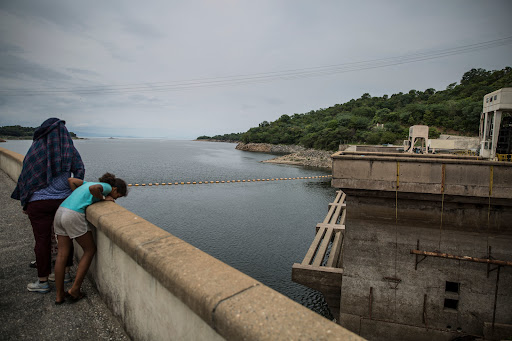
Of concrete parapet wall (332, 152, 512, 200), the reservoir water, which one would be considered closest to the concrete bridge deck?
concrete parapet wall (332, 152, 512, 200)

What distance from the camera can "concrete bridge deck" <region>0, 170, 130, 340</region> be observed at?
2590mm

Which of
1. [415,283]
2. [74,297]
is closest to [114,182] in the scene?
[74,297]

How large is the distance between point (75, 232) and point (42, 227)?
569 millimetres

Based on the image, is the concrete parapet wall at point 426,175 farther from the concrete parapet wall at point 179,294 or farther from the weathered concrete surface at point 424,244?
the concrete parapet wall at point 179,294

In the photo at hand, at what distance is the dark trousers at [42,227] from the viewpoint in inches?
127

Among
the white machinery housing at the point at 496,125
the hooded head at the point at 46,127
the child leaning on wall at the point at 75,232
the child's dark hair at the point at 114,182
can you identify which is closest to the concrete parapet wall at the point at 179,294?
the child leaning on wall at the point at 75,232

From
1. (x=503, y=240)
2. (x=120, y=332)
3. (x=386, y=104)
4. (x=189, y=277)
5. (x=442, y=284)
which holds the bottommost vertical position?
(x=442, y=284)

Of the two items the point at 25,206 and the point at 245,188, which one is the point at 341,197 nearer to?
the point at 245,188

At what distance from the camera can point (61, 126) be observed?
3.49 m

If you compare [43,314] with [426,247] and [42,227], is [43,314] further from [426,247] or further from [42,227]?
[426,247]

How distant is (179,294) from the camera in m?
1.80

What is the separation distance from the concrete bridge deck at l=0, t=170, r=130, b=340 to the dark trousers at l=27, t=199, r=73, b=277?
0.31m

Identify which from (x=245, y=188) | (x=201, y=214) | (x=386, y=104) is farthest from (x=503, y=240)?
(x=386, y=104)

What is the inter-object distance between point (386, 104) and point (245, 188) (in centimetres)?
8643
